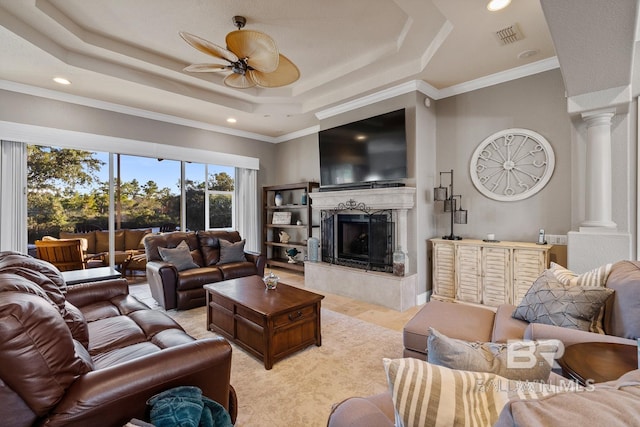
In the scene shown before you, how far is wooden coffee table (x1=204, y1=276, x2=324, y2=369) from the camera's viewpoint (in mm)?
2404

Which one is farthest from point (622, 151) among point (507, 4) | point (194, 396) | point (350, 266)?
point (194, 396)

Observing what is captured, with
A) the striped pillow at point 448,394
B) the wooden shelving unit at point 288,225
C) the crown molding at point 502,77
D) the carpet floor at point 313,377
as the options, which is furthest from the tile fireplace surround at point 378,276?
the striped pillow at point 448,394

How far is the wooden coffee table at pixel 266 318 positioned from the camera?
240 centimetres

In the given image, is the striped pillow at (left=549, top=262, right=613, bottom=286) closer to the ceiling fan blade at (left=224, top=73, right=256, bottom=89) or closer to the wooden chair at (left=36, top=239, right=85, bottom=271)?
the ceiling fan blade at (left=224, top=73, right=256, bottom=89)

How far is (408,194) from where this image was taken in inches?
152

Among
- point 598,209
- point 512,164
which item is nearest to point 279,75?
point 512,164

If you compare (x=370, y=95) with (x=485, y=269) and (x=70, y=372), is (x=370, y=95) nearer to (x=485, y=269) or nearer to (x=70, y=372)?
(x=485, y=269)

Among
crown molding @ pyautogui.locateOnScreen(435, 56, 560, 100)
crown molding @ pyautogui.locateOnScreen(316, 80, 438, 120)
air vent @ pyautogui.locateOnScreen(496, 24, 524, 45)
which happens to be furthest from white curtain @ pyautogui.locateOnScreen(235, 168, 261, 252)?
air vent @ pyautogui.locateOnScreen(496, 24, 524, 45)

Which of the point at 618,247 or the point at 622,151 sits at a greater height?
the point at 622,151

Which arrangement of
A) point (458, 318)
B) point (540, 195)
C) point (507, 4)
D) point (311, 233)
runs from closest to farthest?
1. point (458, 318)
2. point (507, 4)
3. point (540, 195)
4. point (311, 233)

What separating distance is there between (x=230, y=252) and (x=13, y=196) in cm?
289

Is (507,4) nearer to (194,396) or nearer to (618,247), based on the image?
(618,247)

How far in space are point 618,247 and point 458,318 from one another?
187 cm

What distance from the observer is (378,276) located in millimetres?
3924
